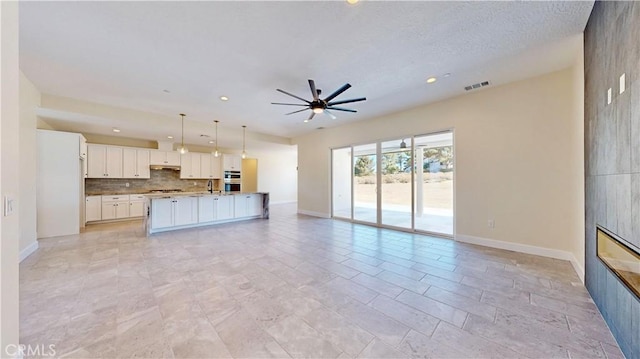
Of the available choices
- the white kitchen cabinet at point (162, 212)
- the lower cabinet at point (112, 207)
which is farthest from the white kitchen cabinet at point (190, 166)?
the white kitchen cabinet at point (162, 212)

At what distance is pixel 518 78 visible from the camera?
12.4ft

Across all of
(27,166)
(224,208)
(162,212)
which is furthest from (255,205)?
(27,166)

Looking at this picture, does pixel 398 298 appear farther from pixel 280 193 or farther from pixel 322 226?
pixel 280 193

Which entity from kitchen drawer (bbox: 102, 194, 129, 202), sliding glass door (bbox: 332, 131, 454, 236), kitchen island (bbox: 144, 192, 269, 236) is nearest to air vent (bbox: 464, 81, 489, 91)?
sliding glass door (bbox: 332, 131, 454, 236)

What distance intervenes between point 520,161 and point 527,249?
Result: 146cm

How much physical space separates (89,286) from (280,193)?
31.2ft

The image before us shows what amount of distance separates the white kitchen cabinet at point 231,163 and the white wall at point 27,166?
5414 mm

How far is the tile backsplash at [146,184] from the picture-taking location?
7152mm

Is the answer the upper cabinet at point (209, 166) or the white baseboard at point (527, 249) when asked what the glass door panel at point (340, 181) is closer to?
the white baseboard at point (527, 249)

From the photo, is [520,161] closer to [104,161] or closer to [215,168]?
[215,168]

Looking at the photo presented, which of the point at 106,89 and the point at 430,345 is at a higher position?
the point at 106,89

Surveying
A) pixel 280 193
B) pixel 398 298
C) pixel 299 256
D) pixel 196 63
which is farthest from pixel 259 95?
pixel 280 193

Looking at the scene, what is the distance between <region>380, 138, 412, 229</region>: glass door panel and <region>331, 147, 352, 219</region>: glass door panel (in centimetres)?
144

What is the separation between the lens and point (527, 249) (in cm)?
383
